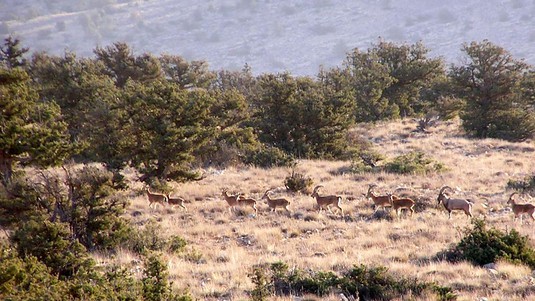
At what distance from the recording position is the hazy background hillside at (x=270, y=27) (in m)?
107

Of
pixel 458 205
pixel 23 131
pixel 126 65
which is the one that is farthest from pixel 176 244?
pixel 126 65

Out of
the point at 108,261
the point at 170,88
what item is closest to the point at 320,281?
the point at 108,261

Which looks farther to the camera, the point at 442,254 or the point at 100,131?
the point at 100,131

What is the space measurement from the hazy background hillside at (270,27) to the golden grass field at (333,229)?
262 ft

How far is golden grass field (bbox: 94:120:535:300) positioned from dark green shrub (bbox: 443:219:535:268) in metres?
0.36

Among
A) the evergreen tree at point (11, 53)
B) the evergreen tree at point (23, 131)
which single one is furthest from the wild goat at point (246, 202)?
the evergreen tree at point (11, 53)

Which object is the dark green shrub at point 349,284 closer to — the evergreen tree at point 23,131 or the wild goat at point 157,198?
the evergreen tree at point 23,131

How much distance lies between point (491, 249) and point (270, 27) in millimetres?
135049

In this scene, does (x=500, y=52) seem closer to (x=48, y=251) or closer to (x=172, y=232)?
(x=172, y=232)

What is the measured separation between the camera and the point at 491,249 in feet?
24.2

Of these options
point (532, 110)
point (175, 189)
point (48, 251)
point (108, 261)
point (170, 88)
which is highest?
point (170, 88)

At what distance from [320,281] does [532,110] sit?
26.8 meters

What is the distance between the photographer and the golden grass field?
22.1ft

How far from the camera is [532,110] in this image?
28.2 meters
